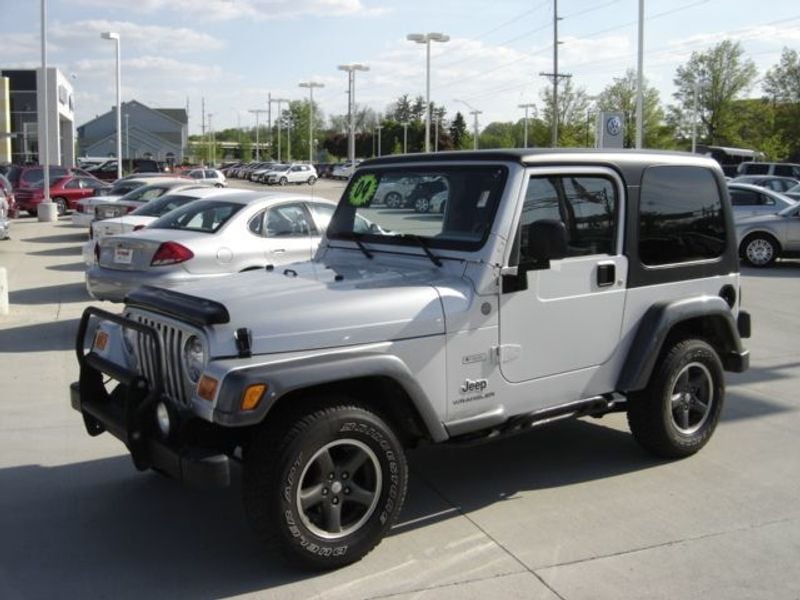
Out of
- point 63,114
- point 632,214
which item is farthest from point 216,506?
point 63,114

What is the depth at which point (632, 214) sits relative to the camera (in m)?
5.06

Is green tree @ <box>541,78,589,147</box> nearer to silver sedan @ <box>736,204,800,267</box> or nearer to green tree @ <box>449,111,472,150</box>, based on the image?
green tree @ <box>449,111,472,150</box>

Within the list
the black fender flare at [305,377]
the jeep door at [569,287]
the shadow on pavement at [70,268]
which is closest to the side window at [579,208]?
the jeep door at [569,287]

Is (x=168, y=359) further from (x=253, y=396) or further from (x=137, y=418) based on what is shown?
(x=253, y=396)

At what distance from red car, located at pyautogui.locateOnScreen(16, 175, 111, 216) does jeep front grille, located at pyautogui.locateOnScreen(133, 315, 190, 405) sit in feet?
88.1

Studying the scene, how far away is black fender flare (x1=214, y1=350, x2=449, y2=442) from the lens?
139 inches

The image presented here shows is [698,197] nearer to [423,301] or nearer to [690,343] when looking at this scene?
[690,343]

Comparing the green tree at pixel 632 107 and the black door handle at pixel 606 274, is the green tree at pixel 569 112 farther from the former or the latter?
the black door handle at pixel 606 274

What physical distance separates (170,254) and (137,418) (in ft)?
18.0

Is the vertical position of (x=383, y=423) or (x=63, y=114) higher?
(x=63, y=114)

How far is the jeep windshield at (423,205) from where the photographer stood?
4.55 meters

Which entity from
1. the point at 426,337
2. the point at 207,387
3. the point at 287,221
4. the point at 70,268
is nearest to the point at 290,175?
the point at 70,268

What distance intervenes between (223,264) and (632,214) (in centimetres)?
537

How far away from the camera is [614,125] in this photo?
2738 centimetres
